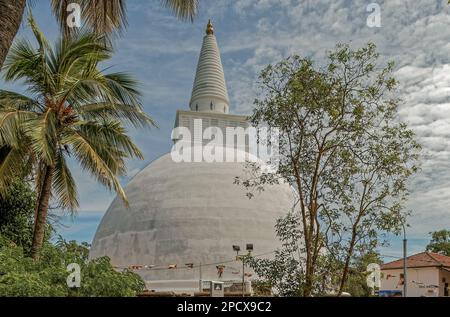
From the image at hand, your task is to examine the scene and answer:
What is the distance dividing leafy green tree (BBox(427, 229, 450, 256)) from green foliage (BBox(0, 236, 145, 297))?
44.6 m

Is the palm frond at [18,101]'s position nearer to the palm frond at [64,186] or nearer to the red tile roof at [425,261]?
the palm frond at [64,186]

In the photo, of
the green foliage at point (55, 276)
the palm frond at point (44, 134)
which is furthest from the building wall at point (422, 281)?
the palm frond at point (44, 134)

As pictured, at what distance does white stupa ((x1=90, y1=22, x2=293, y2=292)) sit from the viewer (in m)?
27.0

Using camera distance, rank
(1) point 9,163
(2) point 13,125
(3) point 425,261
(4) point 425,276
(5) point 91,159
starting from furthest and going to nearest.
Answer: (3) point 425,261
(4) point 425,276
(5) point 91,159
(1) point 9,163
(2) point 13,125

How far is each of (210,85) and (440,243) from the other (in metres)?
29.1

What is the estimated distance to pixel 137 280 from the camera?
1201 centimetres

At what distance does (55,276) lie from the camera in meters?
10.0

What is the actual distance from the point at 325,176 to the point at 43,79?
7802 mm

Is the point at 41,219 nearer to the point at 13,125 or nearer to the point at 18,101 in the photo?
the point at 13,125

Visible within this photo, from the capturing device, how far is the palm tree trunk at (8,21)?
7.21 metres

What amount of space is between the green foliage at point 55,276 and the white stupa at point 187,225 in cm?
1539

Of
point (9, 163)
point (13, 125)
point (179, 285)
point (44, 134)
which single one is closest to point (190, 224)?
point (179, 285)

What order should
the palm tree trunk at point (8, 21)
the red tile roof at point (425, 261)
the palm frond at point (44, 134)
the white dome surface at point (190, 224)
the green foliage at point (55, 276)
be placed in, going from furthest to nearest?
the red tile roof at point (425, 261) → the white dome surface at point (190, 224) → the palm frond at point (44, 134) → the green foliage at point (55, 276) → the palm tree trunk at point (8, 21)
